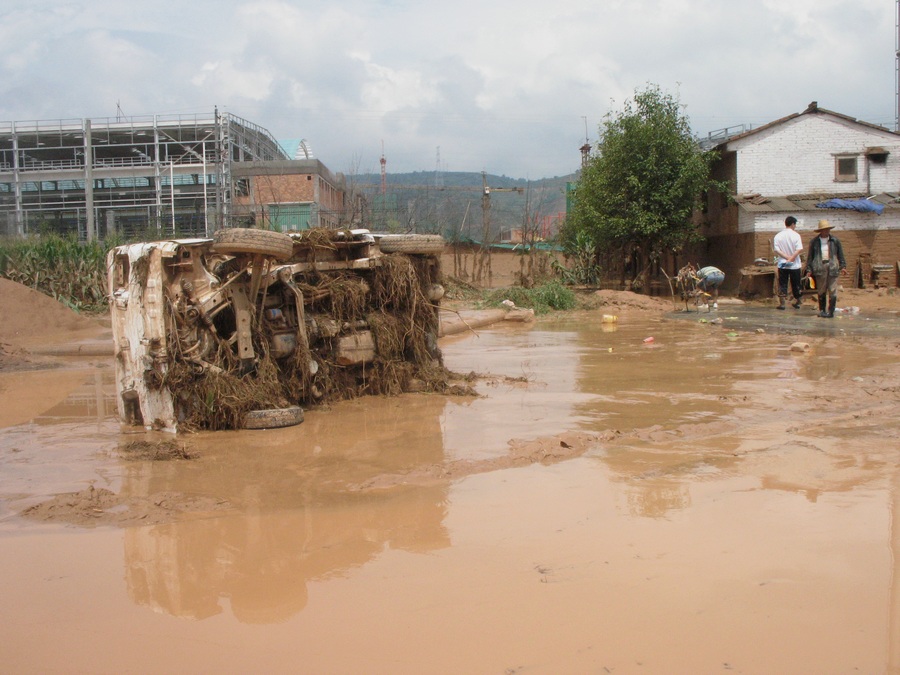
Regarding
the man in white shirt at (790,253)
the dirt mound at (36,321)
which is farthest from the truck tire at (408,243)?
the dirt mound at (36,321)

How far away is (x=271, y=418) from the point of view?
656 cm

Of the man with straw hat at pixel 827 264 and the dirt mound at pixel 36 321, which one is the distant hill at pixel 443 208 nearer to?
the dirt mound at pixel 36 321

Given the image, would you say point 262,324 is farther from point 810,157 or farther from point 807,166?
point 810,157

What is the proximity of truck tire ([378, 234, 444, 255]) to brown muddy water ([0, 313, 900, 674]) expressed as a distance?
1.80 metres

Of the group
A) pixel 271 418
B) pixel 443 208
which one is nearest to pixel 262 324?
pixel 271 418

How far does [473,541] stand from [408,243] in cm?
477

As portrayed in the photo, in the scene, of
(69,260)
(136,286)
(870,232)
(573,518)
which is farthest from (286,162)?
(573,518)

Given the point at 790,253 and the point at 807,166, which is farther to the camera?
the point at 807,166

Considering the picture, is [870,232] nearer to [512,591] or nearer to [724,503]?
[724,503]

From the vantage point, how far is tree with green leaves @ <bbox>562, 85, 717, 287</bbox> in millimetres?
23516

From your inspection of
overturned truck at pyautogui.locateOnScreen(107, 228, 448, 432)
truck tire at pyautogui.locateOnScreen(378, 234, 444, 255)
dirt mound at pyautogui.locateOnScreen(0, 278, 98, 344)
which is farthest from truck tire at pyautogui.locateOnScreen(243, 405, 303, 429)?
dirt mound at pyautogui.locateOnScreen(0, 278, 98, 344)

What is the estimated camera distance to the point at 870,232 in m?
23.2

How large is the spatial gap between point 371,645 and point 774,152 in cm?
2486

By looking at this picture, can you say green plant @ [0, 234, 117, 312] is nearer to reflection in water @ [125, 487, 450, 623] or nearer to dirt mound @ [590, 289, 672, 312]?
dirt mound @ [590, 289, 672, 312]
